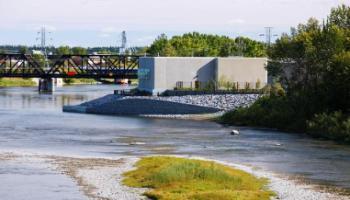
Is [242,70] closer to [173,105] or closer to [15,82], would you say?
[173,105]

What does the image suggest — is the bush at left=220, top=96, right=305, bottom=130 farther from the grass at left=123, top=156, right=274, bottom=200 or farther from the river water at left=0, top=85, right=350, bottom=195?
the grass at left=123, top=156, right=274, bottom=200

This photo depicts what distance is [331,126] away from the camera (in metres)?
66.8

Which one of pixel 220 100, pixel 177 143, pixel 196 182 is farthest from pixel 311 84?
pixel 196 182

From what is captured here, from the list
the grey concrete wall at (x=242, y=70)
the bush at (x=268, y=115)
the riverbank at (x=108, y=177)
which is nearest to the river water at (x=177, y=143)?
the riverbank at (x=108, y=177)

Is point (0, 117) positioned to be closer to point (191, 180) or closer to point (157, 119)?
point (157, 119)

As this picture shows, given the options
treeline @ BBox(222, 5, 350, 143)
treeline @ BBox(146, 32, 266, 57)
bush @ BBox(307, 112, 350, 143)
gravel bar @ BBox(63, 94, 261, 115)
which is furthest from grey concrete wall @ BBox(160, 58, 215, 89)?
treeline @ BBox(146, 32, 266, 57)

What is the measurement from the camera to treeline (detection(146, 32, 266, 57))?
16575 cm

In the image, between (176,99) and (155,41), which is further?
(155,41)

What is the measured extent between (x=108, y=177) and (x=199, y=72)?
211ft

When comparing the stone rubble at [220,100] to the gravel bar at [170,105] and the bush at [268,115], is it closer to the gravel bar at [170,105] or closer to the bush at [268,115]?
the gravel bar at [170,105]

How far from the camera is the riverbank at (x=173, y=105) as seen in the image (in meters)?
91.8

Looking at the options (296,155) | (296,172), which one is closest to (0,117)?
(296,155)

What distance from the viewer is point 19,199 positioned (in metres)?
35.8

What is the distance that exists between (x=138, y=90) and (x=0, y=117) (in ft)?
80.1
